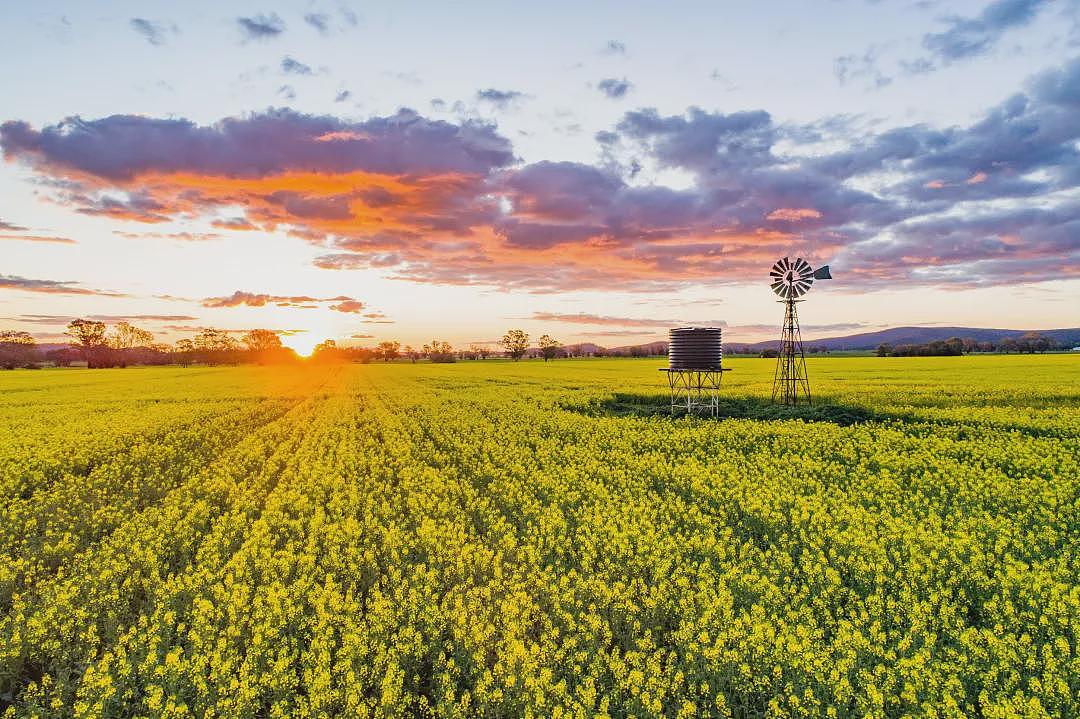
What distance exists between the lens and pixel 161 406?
39.8m

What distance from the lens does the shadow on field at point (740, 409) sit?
30.7 meters

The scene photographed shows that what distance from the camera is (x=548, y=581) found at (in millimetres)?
9508

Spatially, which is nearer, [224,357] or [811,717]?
[811,717]

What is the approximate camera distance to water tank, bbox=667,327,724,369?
34.0 metres

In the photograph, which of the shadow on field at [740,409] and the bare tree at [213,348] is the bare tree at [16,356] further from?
the shadow on field at [740,409]

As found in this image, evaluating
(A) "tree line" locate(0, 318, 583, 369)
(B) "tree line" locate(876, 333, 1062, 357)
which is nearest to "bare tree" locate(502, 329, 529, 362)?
(A) "tree line" locate(0, 318, 583, 369)

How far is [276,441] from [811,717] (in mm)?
24286

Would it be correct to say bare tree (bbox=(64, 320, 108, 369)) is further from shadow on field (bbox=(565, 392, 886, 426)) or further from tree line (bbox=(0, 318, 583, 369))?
shadow on field (bbox=(565, 392, 886, 426))

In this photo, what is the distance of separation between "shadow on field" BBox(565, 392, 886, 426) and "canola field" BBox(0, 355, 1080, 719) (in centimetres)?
812

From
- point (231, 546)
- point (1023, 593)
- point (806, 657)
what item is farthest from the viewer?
point (231, 546)

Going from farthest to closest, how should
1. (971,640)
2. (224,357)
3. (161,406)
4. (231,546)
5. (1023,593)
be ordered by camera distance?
1. (224,357)
2. (161,406)
3. (231,546)
4. (1023,593)
5. (971,640)

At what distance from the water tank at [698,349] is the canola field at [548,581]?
12029 millimetres

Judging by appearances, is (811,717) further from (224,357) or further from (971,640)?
(224,357)

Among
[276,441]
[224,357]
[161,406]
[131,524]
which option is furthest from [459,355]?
[131,524]
